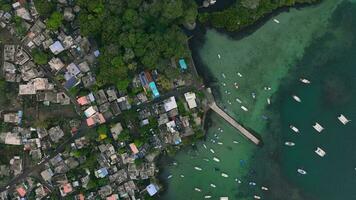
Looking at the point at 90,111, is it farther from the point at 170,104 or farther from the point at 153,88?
the point at 170,104

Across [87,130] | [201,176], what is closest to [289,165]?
[201,176]

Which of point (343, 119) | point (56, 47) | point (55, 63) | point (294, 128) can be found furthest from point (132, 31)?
point (343, 119)

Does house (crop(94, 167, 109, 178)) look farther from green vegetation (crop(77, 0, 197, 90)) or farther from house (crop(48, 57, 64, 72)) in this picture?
house (crop(48, 57, 64, 72))

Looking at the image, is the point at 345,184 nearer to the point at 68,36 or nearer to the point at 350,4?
the point at 350,4

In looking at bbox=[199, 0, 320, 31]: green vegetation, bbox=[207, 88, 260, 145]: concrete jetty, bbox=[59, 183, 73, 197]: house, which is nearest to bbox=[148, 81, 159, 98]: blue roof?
bbox=[207, 88, 260, 145]: concrete jetty

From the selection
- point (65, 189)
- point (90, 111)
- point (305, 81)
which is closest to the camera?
point (90, 111)
